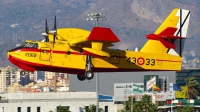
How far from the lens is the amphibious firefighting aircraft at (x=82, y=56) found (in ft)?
249

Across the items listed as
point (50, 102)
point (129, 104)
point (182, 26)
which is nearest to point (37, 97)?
point (50, 102)

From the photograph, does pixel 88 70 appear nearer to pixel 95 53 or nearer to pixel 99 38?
pixel 95 53

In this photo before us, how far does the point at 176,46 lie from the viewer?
81.6 metres

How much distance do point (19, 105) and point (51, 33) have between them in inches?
3510

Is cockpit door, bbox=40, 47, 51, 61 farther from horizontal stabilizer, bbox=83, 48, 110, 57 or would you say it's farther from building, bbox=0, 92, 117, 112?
building, bbox=0, 92, 117, 112

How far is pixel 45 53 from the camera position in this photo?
7644 centimetres

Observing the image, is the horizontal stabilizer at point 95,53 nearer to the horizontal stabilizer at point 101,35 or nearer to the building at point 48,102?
the horizontal stabilizer at point 101,35

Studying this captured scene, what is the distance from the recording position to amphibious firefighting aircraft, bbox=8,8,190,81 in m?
75.9

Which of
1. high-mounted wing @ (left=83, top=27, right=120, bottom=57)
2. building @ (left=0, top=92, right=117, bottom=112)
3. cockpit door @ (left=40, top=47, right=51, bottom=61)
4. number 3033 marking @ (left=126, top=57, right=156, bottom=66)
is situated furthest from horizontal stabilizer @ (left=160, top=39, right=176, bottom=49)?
building @ (left=0, top=92, right=117, bottom=112)

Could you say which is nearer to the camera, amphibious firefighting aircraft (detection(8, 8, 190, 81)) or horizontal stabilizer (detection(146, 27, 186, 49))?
amphibious firefighting aircraft (detection(8, 8, 190, 81))

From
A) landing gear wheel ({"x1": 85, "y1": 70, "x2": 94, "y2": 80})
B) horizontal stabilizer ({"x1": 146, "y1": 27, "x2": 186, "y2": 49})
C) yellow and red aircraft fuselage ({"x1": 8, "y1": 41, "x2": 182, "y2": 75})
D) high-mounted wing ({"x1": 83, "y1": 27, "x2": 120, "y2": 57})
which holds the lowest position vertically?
landing gear wheel ({"x1": 85, "y1": 70, "x2": 94, "y2": 80})

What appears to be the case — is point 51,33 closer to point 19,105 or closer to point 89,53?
point 89,53

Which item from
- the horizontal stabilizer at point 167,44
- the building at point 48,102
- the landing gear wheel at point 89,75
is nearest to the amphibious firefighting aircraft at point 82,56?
the landing gear wheel at point 89,75

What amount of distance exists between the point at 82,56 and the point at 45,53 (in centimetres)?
339
